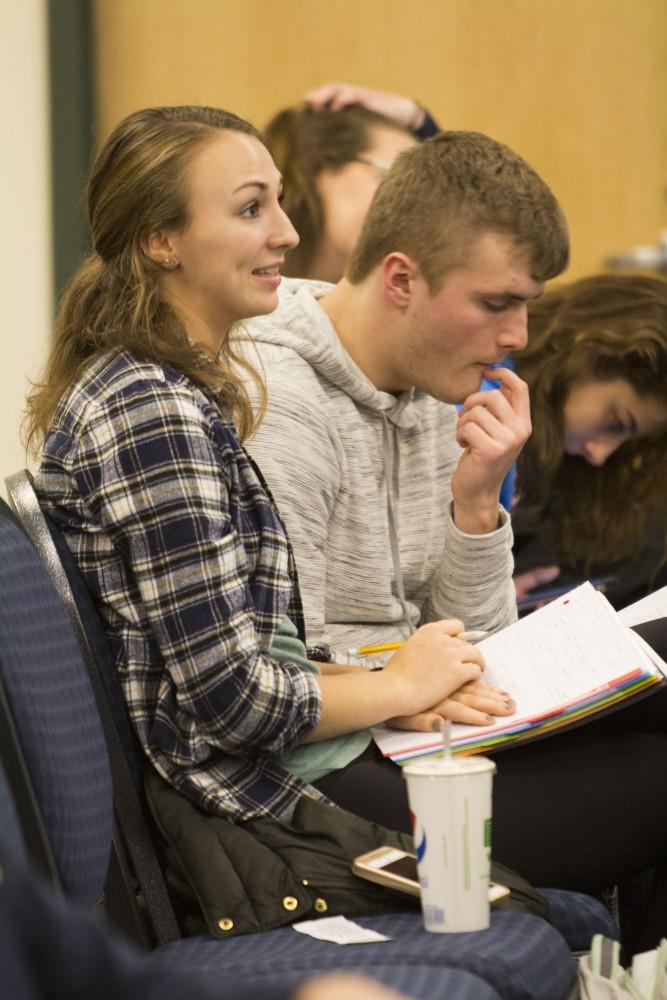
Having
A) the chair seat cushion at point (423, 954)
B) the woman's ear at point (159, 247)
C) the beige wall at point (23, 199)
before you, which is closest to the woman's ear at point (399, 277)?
the woman's ear at point (159, 247)

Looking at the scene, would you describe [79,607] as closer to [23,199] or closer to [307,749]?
[307,749]

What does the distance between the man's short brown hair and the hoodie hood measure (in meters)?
0.12

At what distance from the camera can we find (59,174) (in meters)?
2.80

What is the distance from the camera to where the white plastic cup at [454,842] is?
1070 millimetres

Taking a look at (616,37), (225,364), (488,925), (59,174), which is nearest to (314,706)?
(488,925)

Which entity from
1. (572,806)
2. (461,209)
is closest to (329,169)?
(461,209)

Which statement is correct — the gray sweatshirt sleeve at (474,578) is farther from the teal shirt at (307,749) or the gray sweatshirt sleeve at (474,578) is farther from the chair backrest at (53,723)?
the chair backrest at (53,723)

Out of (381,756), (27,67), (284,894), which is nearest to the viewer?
(284,894)

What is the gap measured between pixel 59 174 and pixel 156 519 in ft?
5.88

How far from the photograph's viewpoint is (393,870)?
3.78 ft

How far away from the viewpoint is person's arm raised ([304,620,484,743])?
1312 millimetres

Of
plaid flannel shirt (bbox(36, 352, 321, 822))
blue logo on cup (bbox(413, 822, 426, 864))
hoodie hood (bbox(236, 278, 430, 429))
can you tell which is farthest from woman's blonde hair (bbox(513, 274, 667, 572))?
blue logo on cup (bbox(413, 822, 426, 864))

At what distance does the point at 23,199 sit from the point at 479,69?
1124mm

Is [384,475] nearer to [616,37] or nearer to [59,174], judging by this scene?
[59,174]
